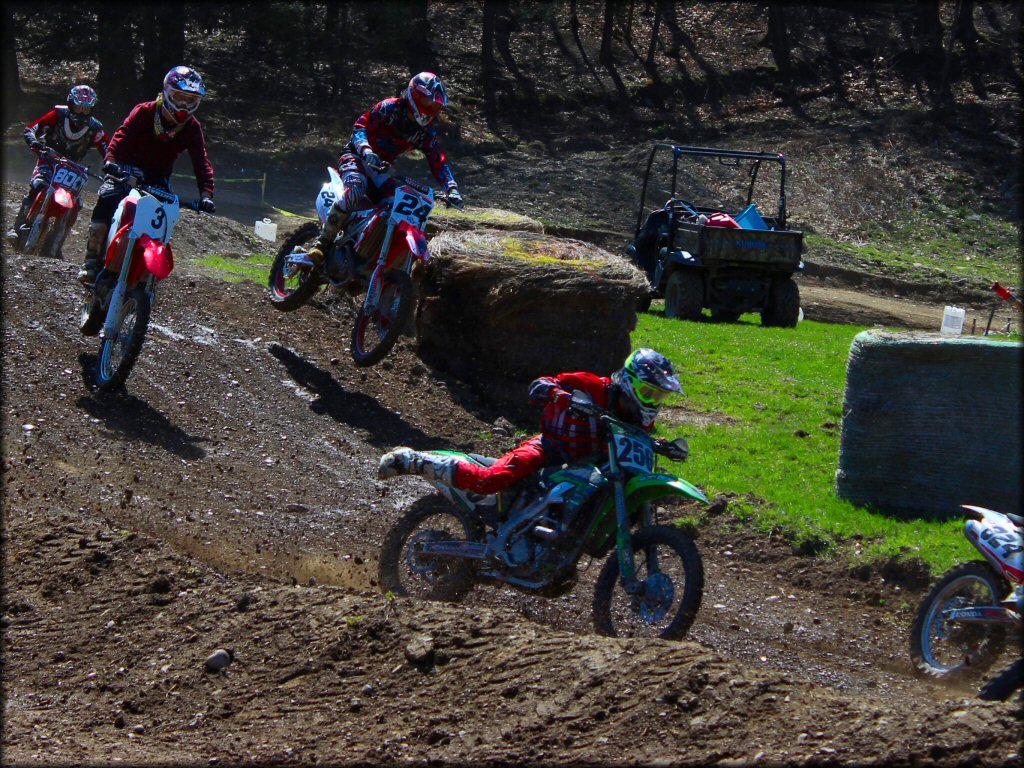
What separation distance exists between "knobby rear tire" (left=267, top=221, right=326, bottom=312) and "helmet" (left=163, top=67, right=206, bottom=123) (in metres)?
2.13

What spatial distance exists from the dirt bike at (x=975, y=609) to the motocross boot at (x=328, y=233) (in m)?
6.05

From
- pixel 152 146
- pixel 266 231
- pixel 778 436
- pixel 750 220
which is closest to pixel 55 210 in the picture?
pixel 266 231

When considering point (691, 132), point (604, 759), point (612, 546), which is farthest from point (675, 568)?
point (691, 132)

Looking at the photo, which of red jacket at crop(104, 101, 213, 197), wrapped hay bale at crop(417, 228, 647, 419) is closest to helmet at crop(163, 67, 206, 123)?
red jacket at crop(104, 101, 213, 197)

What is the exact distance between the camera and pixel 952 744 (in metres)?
4.13

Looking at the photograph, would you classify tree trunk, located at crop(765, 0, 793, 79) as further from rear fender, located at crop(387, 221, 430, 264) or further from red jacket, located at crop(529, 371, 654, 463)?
red jacket, located at crop(529, 371, 654, 463)

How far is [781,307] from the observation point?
1778cm

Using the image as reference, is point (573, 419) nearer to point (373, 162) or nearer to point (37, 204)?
point (373, 162)

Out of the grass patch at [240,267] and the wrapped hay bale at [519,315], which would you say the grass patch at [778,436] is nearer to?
the wrapped hay bale at [519,315]

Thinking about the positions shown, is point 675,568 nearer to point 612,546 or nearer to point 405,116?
point 612,546

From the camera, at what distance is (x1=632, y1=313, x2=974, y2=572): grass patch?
25.2 ft

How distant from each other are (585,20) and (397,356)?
30011 mm

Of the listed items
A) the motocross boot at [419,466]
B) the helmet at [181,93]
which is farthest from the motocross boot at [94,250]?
the motocross boot at [419,466]

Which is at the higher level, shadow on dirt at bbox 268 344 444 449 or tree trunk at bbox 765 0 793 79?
tree trunk at bbox 765 0 793 79
